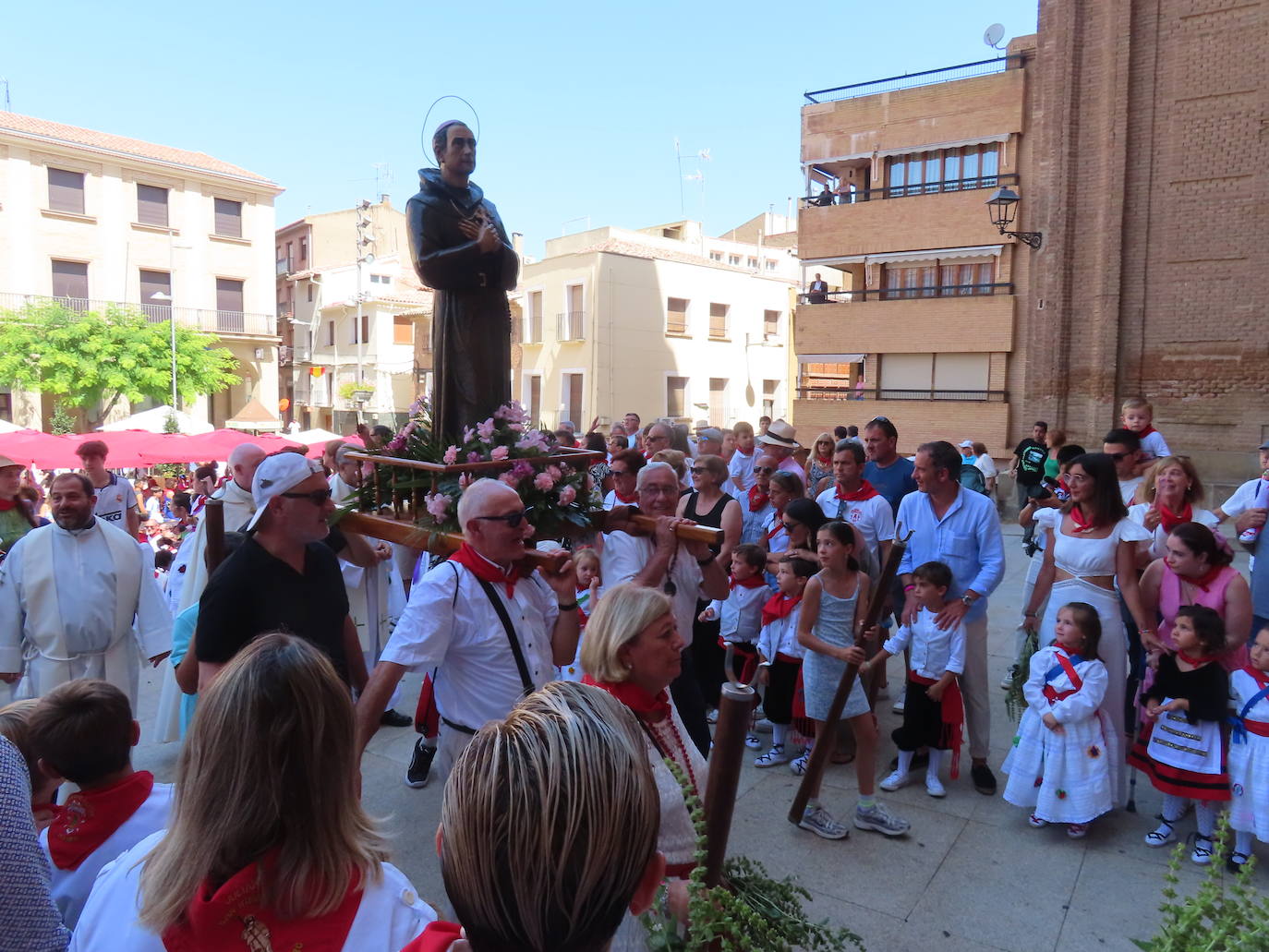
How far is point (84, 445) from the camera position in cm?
782

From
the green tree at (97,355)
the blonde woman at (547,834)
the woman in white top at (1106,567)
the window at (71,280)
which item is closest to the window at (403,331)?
the green tree at (97,355)

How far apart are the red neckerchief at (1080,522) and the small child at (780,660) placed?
1.55 m

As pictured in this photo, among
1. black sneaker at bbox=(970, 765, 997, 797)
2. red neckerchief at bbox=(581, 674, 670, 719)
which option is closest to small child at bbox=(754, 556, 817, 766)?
black sneaker at bbox=(970, 765, 997, 797)

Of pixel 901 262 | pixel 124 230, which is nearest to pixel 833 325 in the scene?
pixel 901 262

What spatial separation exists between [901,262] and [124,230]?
3178 cm

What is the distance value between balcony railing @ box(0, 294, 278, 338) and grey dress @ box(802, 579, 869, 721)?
1379 inches

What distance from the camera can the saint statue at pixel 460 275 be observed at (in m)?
4.93

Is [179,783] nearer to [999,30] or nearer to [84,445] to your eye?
[84,445]

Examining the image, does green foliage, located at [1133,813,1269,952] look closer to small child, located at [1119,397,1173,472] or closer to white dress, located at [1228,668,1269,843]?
white dress, located at [1228,668,1269,843]

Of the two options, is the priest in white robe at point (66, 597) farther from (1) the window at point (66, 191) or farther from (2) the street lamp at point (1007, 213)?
(1) the window at point (66, 191)

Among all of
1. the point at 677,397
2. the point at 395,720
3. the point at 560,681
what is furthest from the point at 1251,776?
the point at 677,397

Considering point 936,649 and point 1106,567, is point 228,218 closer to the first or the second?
point 936,649

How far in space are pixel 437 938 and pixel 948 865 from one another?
3434mm

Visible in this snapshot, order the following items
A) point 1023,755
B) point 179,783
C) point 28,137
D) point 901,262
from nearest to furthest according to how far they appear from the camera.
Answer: point 179,783, point 1023,755, point 901,262, point 28,137
